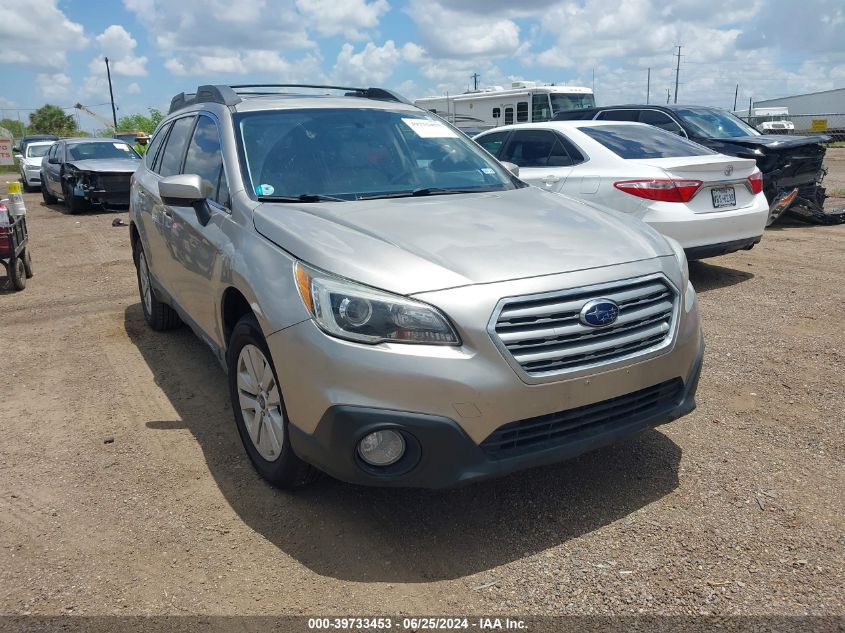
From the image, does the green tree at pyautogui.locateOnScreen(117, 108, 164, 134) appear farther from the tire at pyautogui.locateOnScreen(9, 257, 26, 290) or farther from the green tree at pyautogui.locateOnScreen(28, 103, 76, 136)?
the tire at pyautogui.locateOnScreen(9, 257, 26, 290)

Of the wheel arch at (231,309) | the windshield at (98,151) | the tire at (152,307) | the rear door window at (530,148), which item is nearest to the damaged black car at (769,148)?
the rear door window at (530,148)

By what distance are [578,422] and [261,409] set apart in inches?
55.8

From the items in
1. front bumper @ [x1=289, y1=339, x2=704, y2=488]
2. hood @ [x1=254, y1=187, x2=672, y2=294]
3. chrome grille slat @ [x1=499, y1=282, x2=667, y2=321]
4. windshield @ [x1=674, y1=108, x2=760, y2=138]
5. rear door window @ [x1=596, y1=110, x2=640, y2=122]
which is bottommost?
front bumper @ [x1=289, y1=339, x2=704, y2=488]

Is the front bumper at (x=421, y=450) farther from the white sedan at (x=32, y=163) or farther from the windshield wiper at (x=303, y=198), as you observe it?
the white sedan at (x=32, y=163)

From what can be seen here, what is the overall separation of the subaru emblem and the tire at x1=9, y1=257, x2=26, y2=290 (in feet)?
23.4

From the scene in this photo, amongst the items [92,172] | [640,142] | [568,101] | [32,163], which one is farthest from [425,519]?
[32,163]

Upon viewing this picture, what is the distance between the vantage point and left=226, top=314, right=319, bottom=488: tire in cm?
306

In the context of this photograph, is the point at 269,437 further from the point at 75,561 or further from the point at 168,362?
the point at 168,362

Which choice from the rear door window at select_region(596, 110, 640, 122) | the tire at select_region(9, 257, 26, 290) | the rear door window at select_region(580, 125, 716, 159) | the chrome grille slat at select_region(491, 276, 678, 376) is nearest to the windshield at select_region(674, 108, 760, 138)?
the rear door window at select_region(596, 110, 640, 122)

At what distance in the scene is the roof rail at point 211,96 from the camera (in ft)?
13.7

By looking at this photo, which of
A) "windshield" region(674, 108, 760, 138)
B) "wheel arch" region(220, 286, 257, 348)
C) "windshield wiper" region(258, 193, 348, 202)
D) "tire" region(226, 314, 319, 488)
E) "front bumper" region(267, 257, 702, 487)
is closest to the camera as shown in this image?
"front bumper" region(267, 257, 702, 487)

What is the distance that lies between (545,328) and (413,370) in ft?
1.73

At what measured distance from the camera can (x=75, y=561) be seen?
9.40ft

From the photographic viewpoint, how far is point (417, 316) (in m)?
2.60
